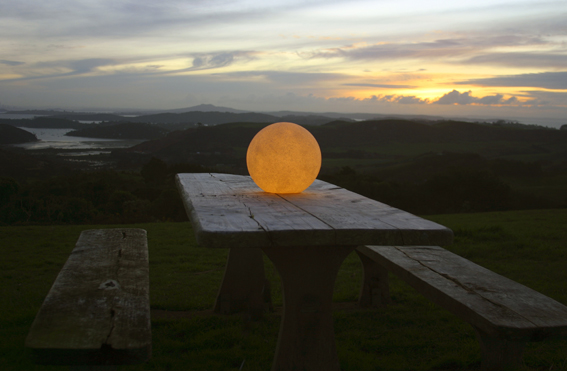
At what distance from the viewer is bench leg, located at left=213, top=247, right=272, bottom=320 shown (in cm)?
379

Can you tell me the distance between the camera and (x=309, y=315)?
2.38 metres

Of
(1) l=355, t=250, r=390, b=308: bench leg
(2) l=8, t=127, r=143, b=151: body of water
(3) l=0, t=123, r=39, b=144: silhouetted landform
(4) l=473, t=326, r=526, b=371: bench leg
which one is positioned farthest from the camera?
(2) l=8, t=127, r=143, b=151: body of water

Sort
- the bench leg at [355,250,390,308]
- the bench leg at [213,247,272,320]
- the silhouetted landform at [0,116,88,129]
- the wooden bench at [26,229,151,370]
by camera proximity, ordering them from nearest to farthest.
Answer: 1. the wooden bench at [26,229,151,370]
2. the bench leg at [213,247,272,320]
3. the bench leg at [355,250,390,308]
4. the silhouetted landform at [0,116,88,129]

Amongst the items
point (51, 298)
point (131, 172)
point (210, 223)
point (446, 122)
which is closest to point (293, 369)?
point (210, 223)

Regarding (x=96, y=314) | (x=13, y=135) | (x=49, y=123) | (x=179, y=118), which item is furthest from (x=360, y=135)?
(x=96, y=314)

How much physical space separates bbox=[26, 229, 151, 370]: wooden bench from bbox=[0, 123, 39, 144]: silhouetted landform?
16.9 m

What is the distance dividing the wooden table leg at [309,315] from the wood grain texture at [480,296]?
2.32 ft

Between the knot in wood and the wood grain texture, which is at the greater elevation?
the knot in wood

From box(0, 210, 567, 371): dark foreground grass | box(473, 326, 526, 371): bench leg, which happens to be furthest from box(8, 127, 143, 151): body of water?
box(473, 326, 526, 371): bench leg

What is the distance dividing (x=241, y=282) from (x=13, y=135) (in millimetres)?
17880

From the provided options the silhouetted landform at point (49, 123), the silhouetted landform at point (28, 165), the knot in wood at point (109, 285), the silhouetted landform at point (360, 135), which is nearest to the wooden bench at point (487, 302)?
the knot in wood at point (109, 285)

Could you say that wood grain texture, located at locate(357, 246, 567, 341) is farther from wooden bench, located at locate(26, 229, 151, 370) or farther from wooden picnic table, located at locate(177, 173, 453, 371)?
wooden bench, located at locate(26, 229, 151, 370)

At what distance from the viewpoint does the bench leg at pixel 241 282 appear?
12.4 ft

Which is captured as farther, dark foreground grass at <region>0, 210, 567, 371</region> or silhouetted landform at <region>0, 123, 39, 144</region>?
silhouetted landform at <region>0, 123, 39, 144</region>
